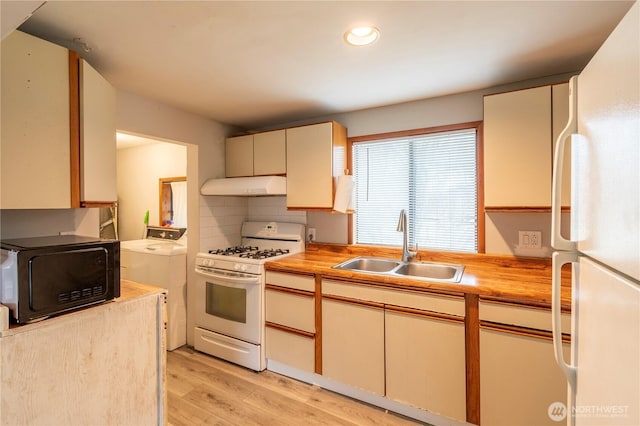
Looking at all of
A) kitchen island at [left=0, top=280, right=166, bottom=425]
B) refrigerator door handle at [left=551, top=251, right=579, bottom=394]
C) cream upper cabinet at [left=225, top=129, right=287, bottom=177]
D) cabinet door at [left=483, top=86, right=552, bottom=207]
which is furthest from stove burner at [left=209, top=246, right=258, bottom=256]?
refrigerator door handle at [left=551, top=251, right=579, bottom=394]

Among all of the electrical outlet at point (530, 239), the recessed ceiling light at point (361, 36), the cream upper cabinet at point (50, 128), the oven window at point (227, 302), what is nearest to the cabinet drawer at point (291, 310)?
the oven window at point (227, 302)

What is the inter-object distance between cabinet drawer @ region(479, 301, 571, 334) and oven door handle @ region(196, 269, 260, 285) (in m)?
1.63

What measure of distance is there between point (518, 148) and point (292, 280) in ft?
5.96

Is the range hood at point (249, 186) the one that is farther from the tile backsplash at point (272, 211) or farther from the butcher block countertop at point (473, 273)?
the butcher block countertop at point (473, 273)

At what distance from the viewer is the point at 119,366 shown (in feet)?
4.82

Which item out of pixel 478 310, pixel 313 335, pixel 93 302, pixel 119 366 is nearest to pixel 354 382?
pixel 313 335

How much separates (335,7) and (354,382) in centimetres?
224

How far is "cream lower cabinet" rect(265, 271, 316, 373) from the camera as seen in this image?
2.32 metres

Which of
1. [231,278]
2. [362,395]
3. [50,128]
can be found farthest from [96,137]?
→ [362,395]

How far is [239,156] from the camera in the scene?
3131mm

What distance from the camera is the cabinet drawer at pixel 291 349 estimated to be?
232cm

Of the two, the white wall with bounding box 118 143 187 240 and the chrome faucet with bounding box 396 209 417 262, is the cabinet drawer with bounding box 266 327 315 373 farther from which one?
the white wall with bounding box 118 143 187 240

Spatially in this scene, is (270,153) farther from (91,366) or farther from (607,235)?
(607,235)

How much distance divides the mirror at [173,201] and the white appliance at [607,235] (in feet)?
12.5
